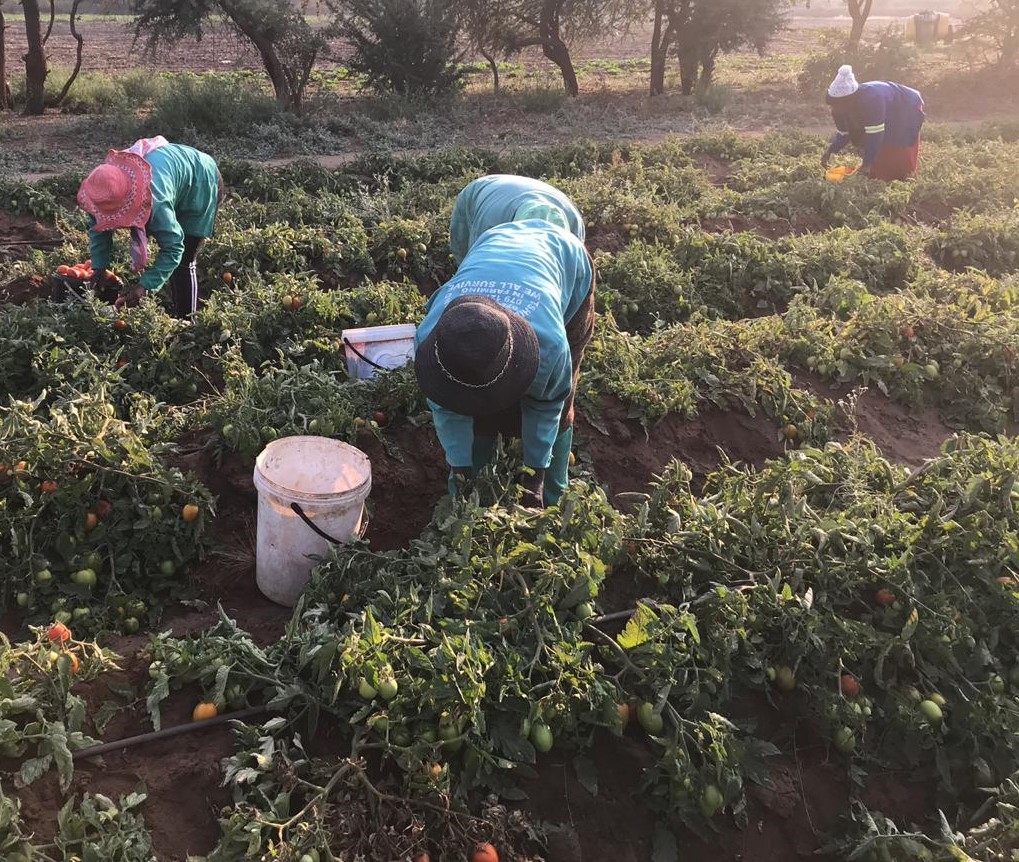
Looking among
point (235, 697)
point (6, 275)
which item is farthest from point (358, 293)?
point (235, 697)

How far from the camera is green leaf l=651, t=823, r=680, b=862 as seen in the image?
8.14 feet

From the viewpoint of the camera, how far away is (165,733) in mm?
2496

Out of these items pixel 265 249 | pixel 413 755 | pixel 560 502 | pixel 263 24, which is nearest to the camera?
pixel 413 755

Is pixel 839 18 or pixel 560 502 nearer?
pixel 560 502

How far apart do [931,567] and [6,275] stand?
19.9 ft


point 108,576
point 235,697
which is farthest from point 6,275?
point 235,697

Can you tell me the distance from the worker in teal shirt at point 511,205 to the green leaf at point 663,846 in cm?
238

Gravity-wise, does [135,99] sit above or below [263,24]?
below

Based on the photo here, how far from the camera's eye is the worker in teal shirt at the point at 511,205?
3648 mm

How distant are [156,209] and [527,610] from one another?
348 cm

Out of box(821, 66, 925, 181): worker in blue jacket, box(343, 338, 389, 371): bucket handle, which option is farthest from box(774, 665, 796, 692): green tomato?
box(821, 66, 925, 181): worker in blue jacket

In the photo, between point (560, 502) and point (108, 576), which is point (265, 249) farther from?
point (560, 502)

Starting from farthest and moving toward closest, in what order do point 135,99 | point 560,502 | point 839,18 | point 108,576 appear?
point 839,18, point 135,99, point 108,576, point 560,502

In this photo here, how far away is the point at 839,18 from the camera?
45812 millimetres
